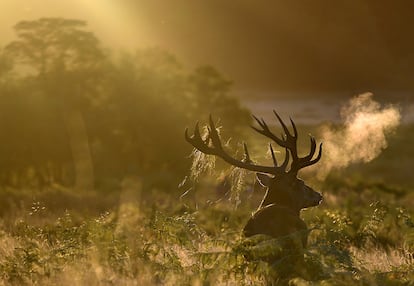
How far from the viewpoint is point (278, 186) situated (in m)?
7.88

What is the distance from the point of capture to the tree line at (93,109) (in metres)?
32.0

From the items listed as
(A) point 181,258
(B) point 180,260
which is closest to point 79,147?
(A) point 181,258

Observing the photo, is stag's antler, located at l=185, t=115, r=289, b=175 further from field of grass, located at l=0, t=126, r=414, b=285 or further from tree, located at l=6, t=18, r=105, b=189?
tree, located at l=6, t=18, r=105, b=189

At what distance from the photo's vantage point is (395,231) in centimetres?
1369

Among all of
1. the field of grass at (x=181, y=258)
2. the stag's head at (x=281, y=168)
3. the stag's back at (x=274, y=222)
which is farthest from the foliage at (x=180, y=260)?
the stag's head at (x=281, y=168)

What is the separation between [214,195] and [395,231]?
13.3m

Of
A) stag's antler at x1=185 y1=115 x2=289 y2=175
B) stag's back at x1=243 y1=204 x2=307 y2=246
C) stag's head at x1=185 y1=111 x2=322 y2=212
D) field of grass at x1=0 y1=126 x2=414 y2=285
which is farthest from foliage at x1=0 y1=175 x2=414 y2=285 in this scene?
stag's antler at x1=185 y1=115 x2=289 y2=175

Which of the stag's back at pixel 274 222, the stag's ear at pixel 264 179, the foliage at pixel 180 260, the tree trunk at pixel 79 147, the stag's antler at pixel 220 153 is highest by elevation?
the tree trunk at pixel 79 147

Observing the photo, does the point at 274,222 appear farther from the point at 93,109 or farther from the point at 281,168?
the point at 93,109

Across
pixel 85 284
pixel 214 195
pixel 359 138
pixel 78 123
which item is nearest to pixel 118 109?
pixel 78 123

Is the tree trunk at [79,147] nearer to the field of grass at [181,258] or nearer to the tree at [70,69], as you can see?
the tree at [70,69]

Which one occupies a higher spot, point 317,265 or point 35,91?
point 35,91

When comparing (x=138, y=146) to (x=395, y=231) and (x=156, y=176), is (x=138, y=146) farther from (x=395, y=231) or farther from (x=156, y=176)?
(x=395, y=231)

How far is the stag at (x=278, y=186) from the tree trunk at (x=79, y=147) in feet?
79.9
